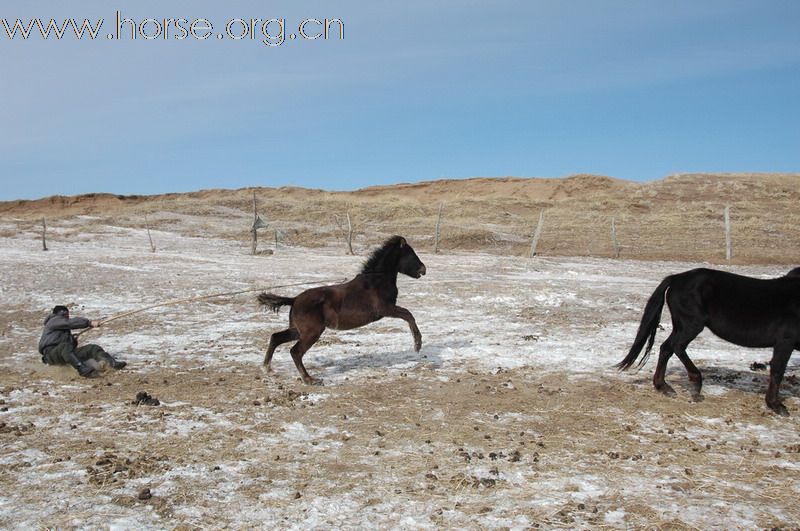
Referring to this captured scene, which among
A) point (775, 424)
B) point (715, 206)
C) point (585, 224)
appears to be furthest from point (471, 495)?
point (715, 206)

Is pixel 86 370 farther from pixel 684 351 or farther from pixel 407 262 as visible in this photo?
pixel 684 351

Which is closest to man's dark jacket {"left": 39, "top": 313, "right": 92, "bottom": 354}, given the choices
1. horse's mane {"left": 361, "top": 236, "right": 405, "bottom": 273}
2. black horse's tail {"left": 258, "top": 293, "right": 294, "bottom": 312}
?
black horse's tail {"left": 258, "top": 293, "right": 294, "bottom": 312}

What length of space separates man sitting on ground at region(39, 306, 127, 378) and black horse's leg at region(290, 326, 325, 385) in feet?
8.92

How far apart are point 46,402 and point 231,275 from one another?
11.0 meters

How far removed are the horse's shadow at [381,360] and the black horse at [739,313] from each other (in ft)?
10.8

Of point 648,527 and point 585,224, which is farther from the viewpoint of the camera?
point 585,224

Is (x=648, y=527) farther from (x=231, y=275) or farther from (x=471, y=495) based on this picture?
(x=231, y=275)

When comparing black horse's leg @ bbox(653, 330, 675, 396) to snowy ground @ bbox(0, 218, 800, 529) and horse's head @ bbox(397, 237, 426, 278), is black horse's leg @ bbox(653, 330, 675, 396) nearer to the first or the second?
snowy ground @ bbox(0, 218, 800, 529)

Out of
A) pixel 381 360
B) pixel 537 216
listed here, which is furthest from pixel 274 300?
pixel 537 216

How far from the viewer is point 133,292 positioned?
15609 millimetres

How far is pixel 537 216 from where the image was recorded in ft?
144

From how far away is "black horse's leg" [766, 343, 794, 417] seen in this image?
6898mm

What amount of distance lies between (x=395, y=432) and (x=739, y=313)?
396 centimetres

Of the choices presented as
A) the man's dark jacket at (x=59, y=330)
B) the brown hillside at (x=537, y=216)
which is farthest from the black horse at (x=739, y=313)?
Result: the brown hillside at (x=537, y=216)
